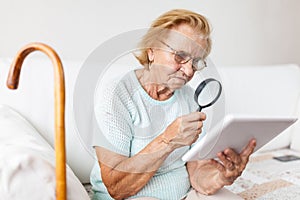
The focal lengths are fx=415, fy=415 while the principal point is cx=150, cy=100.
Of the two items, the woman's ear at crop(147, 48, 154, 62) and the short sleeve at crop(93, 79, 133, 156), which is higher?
the woman's ear at crop(147, 48, 154, 62)

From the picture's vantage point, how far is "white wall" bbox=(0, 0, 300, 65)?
1.64 meters

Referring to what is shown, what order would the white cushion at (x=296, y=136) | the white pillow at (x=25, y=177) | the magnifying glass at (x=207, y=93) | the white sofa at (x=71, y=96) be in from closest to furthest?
the white pillow at (x=25, y=177)
the magnifying glass at (x=207, y=93)
the white sofa at (x=71, y=96)
the white cushion at (x=296, y=136)

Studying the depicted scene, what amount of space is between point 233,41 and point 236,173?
1177 millimetres

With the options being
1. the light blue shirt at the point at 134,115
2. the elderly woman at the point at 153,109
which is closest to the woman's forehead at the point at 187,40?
the elderly woman at the point at 153,109

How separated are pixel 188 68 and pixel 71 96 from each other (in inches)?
23.9

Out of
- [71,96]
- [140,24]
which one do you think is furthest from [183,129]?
[140,24]

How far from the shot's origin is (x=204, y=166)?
121cm

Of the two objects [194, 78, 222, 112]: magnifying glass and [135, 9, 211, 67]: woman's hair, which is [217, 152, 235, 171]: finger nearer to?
[194, 78, 222, 112]: magnifying glass

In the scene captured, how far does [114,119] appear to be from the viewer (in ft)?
2.98

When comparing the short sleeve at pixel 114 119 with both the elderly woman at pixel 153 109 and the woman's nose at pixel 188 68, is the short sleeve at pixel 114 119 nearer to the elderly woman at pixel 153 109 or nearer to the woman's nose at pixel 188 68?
the elderly woman at pixel 153 109

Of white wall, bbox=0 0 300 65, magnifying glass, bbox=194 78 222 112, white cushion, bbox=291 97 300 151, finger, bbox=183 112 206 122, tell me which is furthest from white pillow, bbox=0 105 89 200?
white cushion, bbox=291 97 300 151

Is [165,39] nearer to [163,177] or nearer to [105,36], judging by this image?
[163,177]

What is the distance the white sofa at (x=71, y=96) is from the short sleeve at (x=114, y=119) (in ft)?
0.71

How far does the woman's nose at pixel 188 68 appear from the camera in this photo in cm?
90
